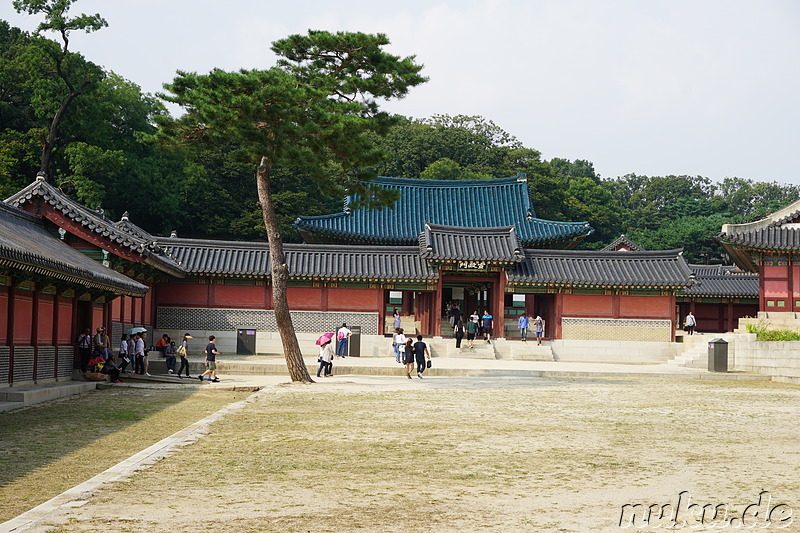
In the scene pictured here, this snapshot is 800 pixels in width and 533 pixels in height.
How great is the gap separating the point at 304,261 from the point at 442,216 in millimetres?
16349

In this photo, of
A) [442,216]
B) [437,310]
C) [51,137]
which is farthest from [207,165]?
[437,310]

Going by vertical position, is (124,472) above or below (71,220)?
below

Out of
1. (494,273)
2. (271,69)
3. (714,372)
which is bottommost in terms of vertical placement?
(714,372)

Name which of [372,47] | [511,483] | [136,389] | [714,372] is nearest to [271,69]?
[372,47]

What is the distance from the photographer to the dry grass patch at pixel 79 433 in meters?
9.38

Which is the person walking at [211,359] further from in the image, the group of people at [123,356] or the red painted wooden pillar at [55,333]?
the red painted wooden pillar at [55,333]

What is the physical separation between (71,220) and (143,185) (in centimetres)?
2885

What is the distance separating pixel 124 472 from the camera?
9445 mm

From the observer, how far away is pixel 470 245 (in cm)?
4397

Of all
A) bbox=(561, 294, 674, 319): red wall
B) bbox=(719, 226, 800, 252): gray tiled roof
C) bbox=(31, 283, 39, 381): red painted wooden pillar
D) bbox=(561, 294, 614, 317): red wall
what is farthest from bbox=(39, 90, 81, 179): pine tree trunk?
bbox=(719, 226, 800, 252): gray tiled roof

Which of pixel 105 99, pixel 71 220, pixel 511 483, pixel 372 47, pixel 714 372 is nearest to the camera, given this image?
pixel 511 483

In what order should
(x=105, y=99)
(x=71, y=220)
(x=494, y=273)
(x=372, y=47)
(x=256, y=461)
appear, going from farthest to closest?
1. (x=105, y=99)
2. (x=494, y=273)
3. (x=71, y=220)
4. (x=372, y=47)
5. (x=256, y=461)

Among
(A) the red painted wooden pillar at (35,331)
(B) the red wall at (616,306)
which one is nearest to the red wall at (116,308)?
(A) the red painted wooden pillar at (35,331)

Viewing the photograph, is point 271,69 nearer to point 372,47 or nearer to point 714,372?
point 372,47
